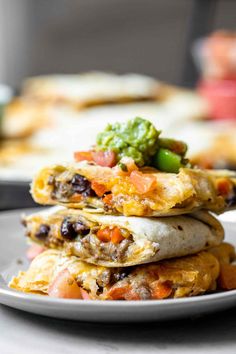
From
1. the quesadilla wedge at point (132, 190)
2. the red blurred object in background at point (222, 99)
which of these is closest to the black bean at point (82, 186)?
the quesadilla wedge at point (132, 190)

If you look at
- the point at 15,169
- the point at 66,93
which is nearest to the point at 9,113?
the point at 66,93

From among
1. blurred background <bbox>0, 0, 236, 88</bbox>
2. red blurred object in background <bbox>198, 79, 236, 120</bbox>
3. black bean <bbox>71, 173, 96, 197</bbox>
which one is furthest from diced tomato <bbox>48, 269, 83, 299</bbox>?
blurred background <bbox>0, 0, 236, 88</bbox>

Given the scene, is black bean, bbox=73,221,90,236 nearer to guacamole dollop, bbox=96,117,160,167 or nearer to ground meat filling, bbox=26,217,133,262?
ground meat filling, bbox=26,217,133,262

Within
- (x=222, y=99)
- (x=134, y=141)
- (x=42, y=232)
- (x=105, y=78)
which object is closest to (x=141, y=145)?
(x=134, y=141)

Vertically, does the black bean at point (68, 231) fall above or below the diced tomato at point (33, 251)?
above

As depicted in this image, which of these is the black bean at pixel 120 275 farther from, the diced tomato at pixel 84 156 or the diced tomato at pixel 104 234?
the diced tomato at pixel 84 156

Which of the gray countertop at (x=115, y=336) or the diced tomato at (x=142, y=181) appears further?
the diced tomato at (x=142, y=181)

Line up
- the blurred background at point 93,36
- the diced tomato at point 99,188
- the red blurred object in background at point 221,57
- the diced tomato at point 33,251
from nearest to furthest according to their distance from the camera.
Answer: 1. the diced tomato at point 99,188
2. the diced tomato at point 33,251
3. the red blurred object in background at point 221,57
4. the blurred background at point 93,36
